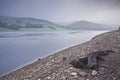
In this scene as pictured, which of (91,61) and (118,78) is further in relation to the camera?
(91,61)

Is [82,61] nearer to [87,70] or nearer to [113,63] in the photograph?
[87,70]

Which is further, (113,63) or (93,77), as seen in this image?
(113,63)

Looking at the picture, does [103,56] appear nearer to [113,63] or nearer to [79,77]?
[113,63]

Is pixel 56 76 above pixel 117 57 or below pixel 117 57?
below

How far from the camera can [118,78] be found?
25.9ft

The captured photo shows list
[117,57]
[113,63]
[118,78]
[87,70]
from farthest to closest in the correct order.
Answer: [117,57] → [113,63] → [87,70] → [118,78]

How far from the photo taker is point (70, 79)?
324 inches

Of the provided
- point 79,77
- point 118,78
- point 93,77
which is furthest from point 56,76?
point 118,78

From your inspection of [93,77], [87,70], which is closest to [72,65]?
[87,70]

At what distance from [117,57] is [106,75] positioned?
282 cm

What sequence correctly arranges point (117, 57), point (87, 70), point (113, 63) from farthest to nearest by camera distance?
point (117, 57) < point (113, 63) < point (87, 70)

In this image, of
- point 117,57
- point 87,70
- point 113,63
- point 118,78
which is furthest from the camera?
point 117,57

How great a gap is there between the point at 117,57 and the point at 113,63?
1.28 m

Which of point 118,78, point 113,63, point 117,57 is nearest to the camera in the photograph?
point 118,78
